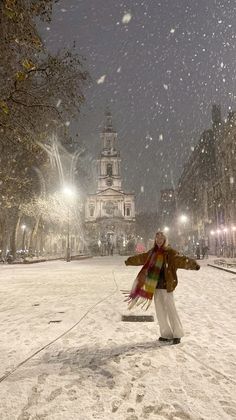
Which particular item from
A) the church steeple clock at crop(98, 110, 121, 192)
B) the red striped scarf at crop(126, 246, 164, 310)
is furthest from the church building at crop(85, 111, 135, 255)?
the red striped scarf at crop(126, 246, 164, 310)

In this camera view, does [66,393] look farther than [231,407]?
Yes

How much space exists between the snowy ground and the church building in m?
88.0

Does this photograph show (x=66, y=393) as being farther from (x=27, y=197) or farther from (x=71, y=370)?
(x=27, y=197)

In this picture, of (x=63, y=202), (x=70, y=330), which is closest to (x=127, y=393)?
(x=70, y=330)

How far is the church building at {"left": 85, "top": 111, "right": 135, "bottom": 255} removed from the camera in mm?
96750

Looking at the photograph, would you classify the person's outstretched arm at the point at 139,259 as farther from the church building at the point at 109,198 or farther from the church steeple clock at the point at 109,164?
the church steeple clock at the point at 109,164

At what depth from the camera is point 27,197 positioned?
32.4 meters

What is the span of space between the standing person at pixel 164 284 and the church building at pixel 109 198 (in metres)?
90.1

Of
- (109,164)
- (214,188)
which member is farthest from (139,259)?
(109,164)

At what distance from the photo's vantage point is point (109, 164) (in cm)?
9950

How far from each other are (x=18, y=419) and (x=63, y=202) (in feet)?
113

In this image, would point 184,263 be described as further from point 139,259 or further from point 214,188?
point 214,188

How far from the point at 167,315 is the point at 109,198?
94244 millimetres

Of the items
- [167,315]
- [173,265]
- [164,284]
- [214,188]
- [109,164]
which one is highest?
[109,164]
